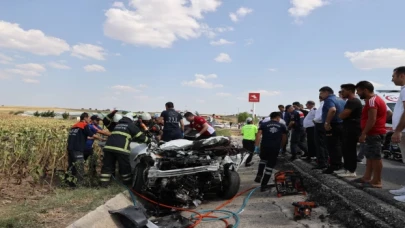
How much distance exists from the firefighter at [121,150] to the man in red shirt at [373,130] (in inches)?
157

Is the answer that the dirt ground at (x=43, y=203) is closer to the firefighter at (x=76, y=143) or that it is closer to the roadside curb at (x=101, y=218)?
the roadside curb at (x=101, y=218)

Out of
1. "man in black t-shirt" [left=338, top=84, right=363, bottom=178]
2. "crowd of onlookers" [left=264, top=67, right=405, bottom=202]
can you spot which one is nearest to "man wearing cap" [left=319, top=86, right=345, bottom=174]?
"crowd of onlookers" [left=264, top=67, right=405, bottom=202]

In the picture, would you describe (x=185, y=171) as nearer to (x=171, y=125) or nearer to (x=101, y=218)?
(x=101, y=218)

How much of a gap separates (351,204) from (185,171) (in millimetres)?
2622

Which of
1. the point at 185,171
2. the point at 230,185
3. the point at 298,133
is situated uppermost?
the point at 298,133

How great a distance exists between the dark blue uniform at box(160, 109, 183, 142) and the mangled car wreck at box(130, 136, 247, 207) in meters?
2.68

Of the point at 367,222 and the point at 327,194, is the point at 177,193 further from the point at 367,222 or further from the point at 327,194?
the point at 367,222

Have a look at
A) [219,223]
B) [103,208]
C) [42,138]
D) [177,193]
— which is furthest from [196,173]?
[42,138]

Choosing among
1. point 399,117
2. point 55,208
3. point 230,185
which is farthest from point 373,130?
point 55,208

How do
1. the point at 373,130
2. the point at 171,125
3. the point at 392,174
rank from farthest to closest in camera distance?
1. the point at 171,125
2. the point at 392,174
3. the point at 373,130

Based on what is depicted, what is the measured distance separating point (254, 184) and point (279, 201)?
1795 millimetres

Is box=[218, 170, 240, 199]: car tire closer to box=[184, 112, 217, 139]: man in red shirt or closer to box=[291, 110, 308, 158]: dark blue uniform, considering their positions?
box=[184, 112, 217, 139]: man in red shirt

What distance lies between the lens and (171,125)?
9164 millimetres

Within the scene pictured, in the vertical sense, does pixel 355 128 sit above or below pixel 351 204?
above
